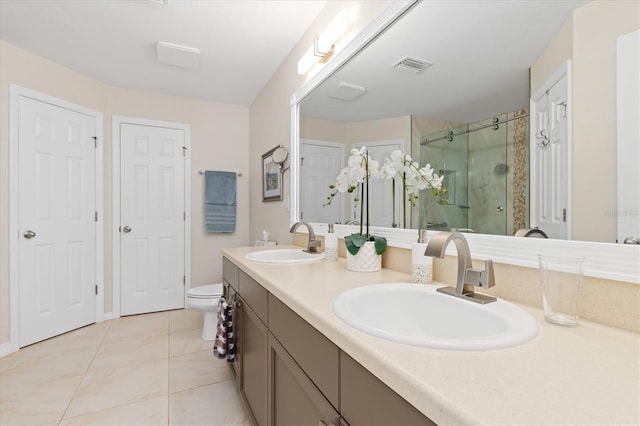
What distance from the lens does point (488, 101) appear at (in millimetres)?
971

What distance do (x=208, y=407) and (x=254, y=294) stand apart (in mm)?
875

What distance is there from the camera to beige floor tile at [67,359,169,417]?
169 cm

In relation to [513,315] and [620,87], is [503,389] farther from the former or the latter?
[620,87]

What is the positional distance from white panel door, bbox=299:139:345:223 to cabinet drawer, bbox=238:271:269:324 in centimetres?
63

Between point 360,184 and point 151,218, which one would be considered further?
point 151,218

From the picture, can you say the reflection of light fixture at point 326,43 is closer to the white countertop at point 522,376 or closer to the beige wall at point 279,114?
the beige wall at point 279,114

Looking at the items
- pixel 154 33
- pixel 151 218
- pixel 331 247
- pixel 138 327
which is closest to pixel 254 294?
pixel 331 247

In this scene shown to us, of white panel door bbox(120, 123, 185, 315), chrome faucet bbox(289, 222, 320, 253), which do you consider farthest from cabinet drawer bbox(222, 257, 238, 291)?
white panel door bbox(120, 123, 185, 315)

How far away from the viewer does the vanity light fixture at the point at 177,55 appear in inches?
92.5

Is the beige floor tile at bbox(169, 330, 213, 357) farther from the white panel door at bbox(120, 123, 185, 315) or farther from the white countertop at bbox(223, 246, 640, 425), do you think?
the white countertop at bbox(223, 246, 640, 425)

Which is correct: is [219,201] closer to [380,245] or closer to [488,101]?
[380,245]

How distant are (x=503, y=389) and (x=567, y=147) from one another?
63 centimetres

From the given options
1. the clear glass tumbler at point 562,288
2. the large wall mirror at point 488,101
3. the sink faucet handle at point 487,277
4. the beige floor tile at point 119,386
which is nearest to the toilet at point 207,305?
the beige floor tile at point 119,386

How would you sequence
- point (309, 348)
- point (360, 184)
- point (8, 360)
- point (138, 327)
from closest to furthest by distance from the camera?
point (309, 348) < point (360, 184) < point (8, 360) < point (138, 327)
